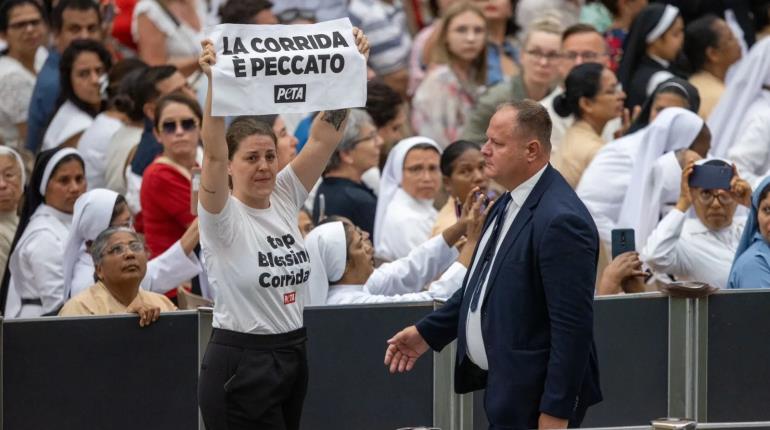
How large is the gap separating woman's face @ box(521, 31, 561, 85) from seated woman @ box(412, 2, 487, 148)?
1.44ft

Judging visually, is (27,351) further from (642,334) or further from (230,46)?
(642,334)

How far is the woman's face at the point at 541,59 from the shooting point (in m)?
12.2

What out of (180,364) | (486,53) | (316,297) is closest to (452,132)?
(486,53)

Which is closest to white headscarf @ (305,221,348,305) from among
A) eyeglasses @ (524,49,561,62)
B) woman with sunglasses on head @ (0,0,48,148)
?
woman with sunglasses on head @ (0,0,48,148)

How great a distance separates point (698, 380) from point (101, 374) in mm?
2934

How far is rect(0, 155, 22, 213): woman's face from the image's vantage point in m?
9.55

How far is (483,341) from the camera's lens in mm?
6250

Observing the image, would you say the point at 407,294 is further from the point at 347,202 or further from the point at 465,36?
the point at 465,36

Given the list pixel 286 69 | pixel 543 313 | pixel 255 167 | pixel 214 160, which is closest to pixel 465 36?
pixel 286 69

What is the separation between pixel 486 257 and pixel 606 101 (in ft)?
15.2

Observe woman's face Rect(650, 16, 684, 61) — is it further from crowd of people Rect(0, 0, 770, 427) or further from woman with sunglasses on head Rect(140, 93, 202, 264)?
woman with sunglasses on head Rect(140, 93, 202, 264)

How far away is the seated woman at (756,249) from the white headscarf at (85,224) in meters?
3.38

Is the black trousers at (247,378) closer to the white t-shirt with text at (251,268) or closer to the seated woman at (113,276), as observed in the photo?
the white t-shirt with text at (251,268)

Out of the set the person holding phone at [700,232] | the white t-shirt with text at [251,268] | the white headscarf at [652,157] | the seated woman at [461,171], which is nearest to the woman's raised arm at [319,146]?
the white t-shirt with text at [251,268]
